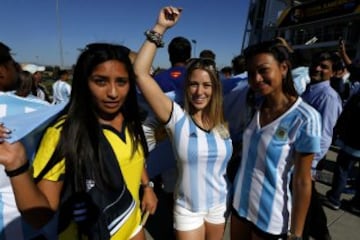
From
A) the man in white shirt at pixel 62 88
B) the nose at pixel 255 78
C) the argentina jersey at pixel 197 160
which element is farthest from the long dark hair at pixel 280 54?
the man in white shirt at pixel 62 88

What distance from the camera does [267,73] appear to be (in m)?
1.70

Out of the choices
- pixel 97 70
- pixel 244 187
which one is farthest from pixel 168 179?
pixel 97 70

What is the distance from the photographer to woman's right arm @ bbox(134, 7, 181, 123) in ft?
5.66

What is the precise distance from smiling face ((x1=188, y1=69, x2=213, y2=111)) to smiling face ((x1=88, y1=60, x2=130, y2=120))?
58 centimetres

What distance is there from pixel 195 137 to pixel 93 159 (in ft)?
2.34

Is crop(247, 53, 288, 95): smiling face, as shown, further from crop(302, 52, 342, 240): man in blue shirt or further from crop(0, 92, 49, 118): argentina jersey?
crop(302, 52, 342, 240): man in blue shirt

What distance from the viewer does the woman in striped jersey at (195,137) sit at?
70.3 inches

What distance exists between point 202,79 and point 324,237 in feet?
7.45

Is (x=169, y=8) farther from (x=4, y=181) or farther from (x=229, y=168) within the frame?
(x=4, y=181)

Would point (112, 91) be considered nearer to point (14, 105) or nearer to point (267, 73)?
point (14, 105)

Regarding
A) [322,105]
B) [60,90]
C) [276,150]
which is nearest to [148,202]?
[276,150]

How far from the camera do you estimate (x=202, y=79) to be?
6.39ft

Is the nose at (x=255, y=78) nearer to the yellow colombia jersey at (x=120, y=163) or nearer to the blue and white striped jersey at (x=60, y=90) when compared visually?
the yellow colombia jersey at (x=120, y=163)

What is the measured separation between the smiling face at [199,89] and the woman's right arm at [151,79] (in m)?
0.21
